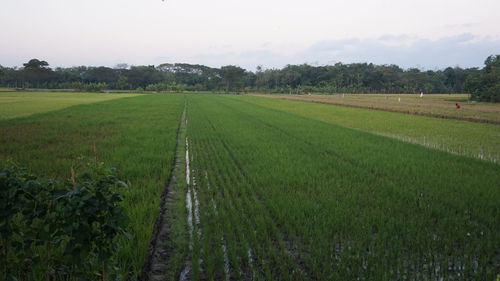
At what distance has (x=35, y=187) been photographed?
2312mm

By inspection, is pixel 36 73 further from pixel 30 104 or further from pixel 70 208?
pixel 70 208

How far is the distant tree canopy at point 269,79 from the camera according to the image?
9125cm

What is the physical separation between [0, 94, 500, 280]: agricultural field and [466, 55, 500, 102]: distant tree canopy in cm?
4359

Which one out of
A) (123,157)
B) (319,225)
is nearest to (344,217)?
(319,225)

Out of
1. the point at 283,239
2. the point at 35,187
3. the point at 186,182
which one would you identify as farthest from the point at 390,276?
the point at 186,182

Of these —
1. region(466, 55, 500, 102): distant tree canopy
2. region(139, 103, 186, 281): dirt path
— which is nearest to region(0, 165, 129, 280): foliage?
region(139, 103, 186, 281): dirt path

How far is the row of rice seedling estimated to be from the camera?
343 centimetres

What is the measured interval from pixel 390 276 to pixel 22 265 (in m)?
3.63

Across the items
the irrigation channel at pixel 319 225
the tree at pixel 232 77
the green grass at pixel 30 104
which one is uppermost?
the tree at pixel 232 77

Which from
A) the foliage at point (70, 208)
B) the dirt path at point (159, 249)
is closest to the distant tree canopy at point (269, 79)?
the dirt path at point (159, 249)

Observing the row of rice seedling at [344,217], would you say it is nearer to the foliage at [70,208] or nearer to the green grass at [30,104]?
the foliage at [70,208]

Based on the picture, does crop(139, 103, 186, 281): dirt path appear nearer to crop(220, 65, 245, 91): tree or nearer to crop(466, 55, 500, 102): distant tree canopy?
crop(466, 55, 500, 102): distant tree canopy

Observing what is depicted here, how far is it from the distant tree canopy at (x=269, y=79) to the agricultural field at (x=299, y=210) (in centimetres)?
9145

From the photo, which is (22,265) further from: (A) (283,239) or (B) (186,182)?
(B) (186,182)
